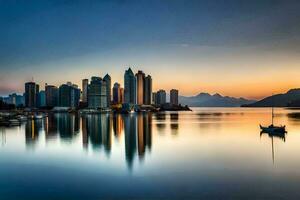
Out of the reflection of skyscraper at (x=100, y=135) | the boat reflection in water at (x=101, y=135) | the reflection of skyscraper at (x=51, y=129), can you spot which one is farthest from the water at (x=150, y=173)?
the reflection of skyscraper at (x=51, y=129)

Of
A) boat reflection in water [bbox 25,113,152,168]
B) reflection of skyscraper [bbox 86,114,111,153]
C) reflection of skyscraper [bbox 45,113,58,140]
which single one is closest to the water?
boat reflection in water [bbox 25,113,152,168]

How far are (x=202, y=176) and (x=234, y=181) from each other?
231 centimetres

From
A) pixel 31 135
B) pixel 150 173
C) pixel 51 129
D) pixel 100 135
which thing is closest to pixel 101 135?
pixel 100 135

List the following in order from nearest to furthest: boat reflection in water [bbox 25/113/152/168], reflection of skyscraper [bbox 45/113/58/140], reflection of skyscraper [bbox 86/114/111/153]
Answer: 1. boat reflection in water [bbox 25/113/152/168]
2. reflection of skyscraper [bbox 86/114/111/153]
3. reflection of skyscraper [bbox 45/113/58/140]

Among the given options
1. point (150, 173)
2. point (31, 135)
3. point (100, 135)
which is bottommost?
point (100, 135)

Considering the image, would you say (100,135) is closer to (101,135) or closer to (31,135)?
(101,135)

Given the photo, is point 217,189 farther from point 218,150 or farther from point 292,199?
point 218,150

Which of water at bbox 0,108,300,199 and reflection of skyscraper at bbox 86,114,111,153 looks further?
reflection of skyscraper at bbox 86,114,111,153

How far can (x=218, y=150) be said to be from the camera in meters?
33.5

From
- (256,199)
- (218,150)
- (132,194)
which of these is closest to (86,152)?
(218,150)

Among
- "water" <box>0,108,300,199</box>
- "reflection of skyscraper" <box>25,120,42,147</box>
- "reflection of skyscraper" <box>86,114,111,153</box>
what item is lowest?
"reflection of skyscraper" <box>86,114,111,153</box>

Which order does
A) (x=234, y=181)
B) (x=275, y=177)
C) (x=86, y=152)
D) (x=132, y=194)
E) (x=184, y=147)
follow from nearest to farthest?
(x=132, y=194)
(x=234, y=181)
(x=275, y=177)
(x=86, y=152)
(x=184, y=147)

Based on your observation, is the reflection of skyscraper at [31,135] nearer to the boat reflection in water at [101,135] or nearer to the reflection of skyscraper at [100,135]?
the boat reflection in water at [101,135]

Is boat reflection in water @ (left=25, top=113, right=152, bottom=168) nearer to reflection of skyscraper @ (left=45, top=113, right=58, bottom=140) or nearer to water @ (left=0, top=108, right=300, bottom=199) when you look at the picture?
reflection of skyscraper @ (left=45, top=113, right=58, bottom=140)
